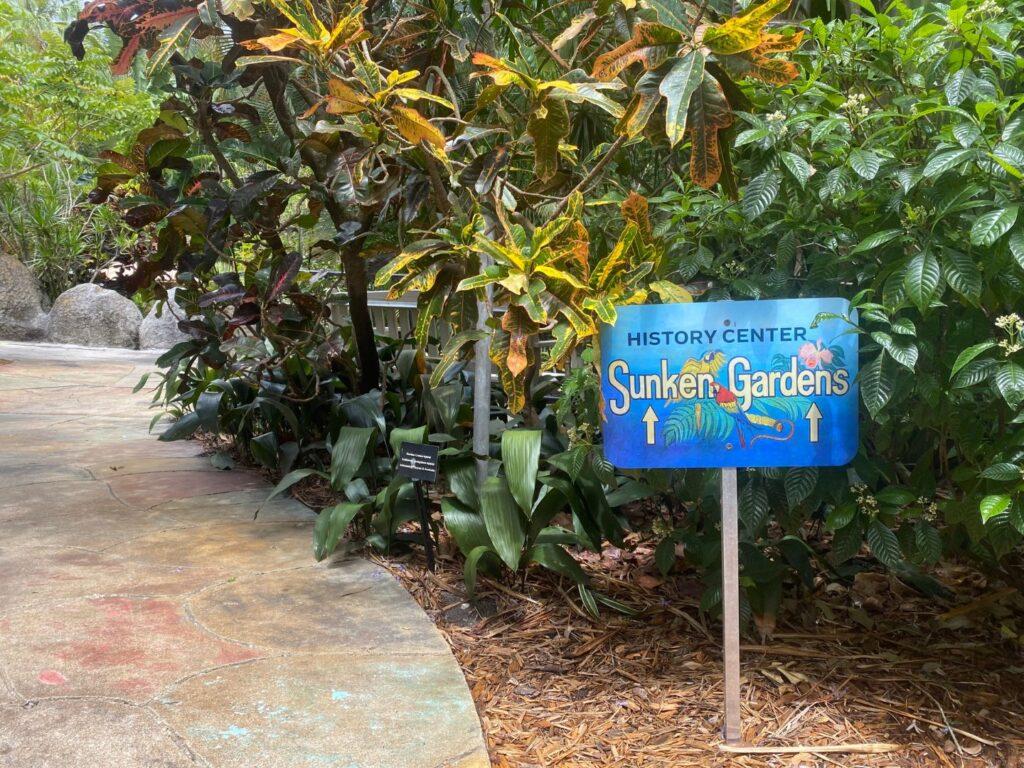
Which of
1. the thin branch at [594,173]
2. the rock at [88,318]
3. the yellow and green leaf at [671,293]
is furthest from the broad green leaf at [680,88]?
the rock at [88,318]

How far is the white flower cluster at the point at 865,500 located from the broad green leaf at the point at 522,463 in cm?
84

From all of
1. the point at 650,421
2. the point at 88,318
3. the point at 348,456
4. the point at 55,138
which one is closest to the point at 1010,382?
the point at 650,421

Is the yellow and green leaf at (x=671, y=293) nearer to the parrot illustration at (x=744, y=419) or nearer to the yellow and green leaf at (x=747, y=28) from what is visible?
the parrot illustration at (x=744, y=419)

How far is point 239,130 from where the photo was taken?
3367 mm

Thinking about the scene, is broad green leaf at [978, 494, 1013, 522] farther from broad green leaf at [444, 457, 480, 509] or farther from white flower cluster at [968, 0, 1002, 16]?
broad green leaf at [444, 457, 480, 509]

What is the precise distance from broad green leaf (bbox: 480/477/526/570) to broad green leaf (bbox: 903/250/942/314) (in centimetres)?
126

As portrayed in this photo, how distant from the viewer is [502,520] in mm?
2559

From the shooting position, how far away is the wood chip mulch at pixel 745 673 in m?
1.94

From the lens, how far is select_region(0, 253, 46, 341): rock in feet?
42.9

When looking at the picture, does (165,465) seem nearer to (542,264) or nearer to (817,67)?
(542,264)

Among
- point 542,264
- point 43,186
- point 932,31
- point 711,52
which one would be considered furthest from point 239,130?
point 43,186

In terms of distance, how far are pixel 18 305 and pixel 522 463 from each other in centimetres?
1302

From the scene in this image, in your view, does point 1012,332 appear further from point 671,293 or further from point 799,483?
point 671,293

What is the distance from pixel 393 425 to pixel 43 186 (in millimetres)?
12169
